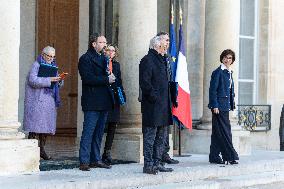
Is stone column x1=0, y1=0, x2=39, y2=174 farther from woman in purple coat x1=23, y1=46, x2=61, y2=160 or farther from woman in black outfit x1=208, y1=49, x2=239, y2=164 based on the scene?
woman in black outfit x1=208, y1=49, x2=239, y2=164

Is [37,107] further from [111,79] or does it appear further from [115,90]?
[111,79]

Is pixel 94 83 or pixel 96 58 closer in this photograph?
pixel 94 83

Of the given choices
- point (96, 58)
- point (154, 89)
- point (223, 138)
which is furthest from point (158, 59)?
point (223, 138)

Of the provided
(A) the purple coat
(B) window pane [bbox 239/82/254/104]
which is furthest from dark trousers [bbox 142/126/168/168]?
(B) window pane [bbox 239/82/254/104]

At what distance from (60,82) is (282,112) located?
535 cm

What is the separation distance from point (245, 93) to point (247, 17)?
63.5 inches

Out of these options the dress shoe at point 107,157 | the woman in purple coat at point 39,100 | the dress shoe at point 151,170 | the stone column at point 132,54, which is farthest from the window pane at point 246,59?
the dress shoe at point 151,170

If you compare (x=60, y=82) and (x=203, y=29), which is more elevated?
(x=203, y=29)

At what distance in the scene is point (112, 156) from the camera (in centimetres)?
1108

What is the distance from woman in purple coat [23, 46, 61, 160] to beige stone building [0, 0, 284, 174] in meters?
1.05

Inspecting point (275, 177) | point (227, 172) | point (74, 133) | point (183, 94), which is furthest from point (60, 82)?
point (74, 133)

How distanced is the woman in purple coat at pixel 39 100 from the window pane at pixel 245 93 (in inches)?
224

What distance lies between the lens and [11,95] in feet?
29.9

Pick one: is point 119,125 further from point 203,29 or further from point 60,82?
point 203,29
